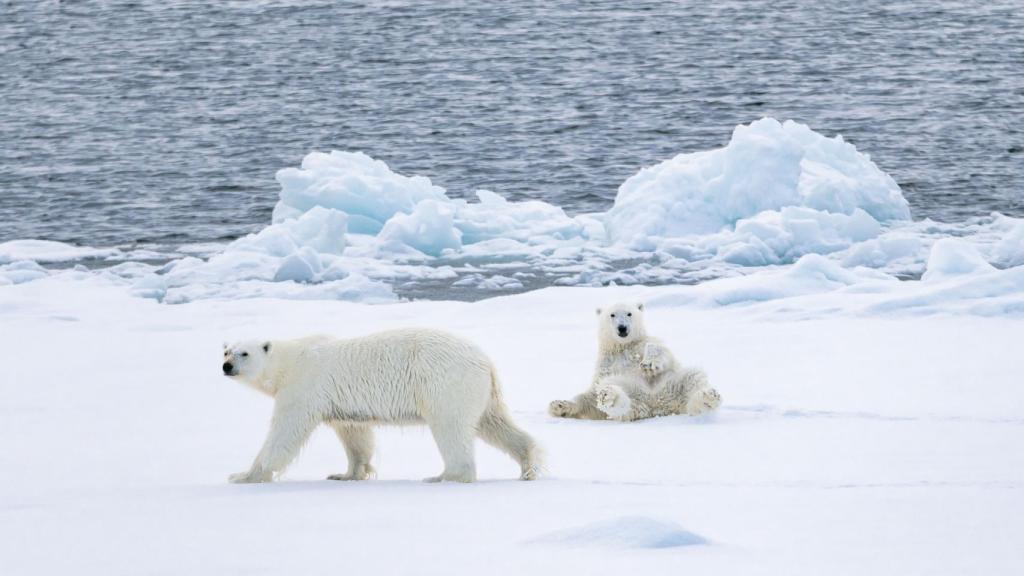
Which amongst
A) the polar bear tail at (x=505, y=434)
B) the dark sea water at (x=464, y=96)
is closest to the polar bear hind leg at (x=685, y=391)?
the polar bear tail at (x=505, y=434)

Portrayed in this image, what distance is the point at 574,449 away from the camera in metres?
6.43

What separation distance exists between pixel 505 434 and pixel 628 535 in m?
1.84

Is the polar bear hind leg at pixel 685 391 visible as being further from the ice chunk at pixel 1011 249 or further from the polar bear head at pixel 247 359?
the ice chunk at pixel 1011 249

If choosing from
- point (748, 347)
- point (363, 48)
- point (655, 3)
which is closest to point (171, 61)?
point (363, 48)

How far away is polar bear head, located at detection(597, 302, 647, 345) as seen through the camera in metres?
7.25

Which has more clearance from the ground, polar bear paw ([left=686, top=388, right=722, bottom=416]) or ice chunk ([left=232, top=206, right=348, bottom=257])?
polar bear paw ([left=686, top=388, right=722, bottom=416])

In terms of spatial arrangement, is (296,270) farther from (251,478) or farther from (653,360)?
(251,478)

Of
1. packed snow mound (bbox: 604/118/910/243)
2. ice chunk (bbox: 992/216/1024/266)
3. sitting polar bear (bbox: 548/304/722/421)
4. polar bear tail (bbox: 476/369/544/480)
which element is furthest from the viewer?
packed snow mound (bbox: 604/118/910/243)

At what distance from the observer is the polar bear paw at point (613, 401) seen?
278 inches

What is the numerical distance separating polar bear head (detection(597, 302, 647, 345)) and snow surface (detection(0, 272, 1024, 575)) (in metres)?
0.53

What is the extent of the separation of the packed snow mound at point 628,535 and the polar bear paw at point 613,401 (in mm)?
3036

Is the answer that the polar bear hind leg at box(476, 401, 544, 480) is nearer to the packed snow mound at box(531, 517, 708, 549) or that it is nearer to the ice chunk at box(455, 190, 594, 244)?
the packed snow mound at box(531, 517, 708, 549)

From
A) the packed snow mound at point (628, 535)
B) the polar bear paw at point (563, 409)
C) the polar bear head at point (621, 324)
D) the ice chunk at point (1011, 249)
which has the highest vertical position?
the packed snow mound at point (628, 535)

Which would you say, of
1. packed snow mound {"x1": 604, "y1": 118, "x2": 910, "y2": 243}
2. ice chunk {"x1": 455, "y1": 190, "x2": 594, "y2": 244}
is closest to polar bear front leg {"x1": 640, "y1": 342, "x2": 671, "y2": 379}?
packed snow mound {"x1": 604, "y1": 118, "x2": 910, "y2": 243}
